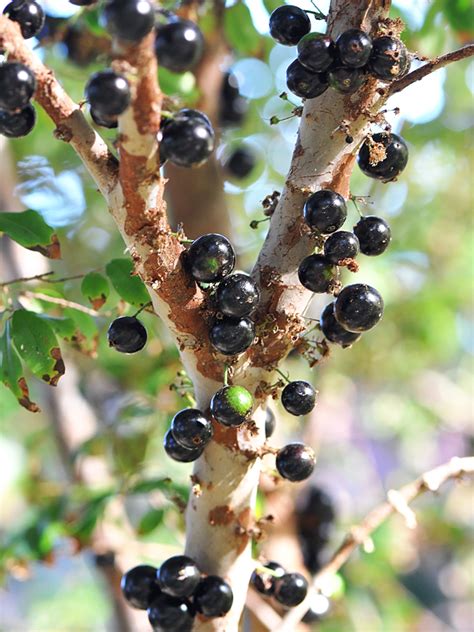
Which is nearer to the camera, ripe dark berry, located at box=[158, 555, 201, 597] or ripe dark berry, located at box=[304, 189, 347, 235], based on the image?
ripe dark berry, located at box=[304, 189, 347, 235]

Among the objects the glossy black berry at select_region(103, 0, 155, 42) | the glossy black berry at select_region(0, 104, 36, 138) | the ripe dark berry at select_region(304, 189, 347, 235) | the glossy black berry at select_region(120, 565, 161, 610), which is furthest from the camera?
the glossy black berry at select_region(120, 565, 161, 610)

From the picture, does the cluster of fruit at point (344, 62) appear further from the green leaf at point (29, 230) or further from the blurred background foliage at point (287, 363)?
the green leaf at point (29, 230)

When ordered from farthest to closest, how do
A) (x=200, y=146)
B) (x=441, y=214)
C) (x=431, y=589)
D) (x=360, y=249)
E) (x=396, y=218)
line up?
(x=431, y=589) → (x=441, y=214) → (x=396, y=218) → (x=360, y=249) → (x=200, y=146)

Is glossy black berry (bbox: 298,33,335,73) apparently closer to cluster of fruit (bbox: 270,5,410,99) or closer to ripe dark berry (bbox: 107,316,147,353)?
cluster of fruit (bbox: 270,5,410,99)

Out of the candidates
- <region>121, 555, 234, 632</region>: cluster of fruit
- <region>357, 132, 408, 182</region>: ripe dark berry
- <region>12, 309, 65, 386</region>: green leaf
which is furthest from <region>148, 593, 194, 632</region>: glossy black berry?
<region>357, 132, 408, 182</region>: ripe dark berry

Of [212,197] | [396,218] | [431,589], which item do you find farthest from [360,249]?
[431,589]

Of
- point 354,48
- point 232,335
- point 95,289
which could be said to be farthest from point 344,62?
point 95,289

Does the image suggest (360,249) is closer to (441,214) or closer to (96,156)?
(96,156)

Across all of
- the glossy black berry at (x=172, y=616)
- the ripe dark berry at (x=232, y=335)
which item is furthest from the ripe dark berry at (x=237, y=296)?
the glossy black berry at (x=172, y=616)

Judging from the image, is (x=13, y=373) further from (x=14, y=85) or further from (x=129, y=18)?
(x=129, y=18)
